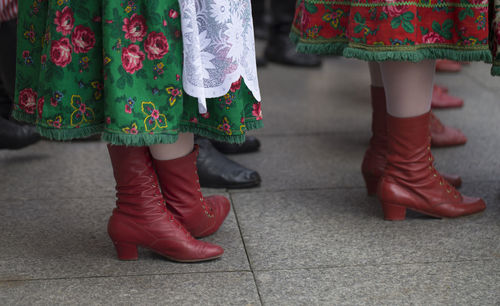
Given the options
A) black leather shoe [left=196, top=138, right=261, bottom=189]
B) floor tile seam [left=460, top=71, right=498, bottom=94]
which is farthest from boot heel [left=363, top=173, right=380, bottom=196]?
floor tile seam [left=460, top=71, right=498, bottom=94]

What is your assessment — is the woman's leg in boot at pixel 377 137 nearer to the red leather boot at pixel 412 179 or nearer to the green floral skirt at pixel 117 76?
the red leather boot at pixel 412 179

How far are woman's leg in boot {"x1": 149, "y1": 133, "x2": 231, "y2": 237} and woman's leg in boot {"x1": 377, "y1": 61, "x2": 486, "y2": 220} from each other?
0.50 metres

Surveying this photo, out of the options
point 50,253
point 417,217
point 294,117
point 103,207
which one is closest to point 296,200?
point 417,217

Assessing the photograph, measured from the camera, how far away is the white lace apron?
4.42 feet

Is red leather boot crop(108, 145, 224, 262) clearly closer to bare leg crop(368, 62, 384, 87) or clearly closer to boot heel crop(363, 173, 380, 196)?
boot heel crop(363, 173, 380, 196)

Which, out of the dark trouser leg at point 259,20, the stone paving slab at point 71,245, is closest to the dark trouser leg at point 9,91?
the stone paving slab at point 71,245

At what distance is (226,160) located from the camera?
2.20 meters

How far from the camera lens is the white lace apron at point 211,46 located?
1.35 metres

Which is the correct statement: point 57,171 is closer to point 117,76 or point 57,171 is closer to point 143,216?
point 143,216

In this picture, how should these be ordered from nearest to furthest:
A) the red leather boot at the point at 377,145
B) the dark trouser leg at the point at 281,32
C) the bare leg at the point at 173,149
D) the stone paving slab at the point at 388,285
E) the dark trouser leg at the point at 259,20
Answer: the stone paving slab at the point at 388,285 → the bare leg at the point at 173,149 → the red leather boot at the point at 377,145 → the dark trouser leg at the point at 281,32 → the dark trouser leg at the point at 259,20

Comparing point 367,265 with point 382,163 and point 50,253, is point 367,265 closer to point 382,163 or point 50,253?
point 382,163

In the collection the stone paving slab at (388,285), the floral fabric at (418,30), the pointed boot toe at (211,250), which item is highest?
the floral fabric at (418,30)

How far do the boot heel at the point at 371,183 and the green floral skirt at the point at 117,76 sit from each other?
71cm

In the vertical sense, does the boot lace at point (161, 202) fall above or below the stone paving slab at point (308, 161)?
above
